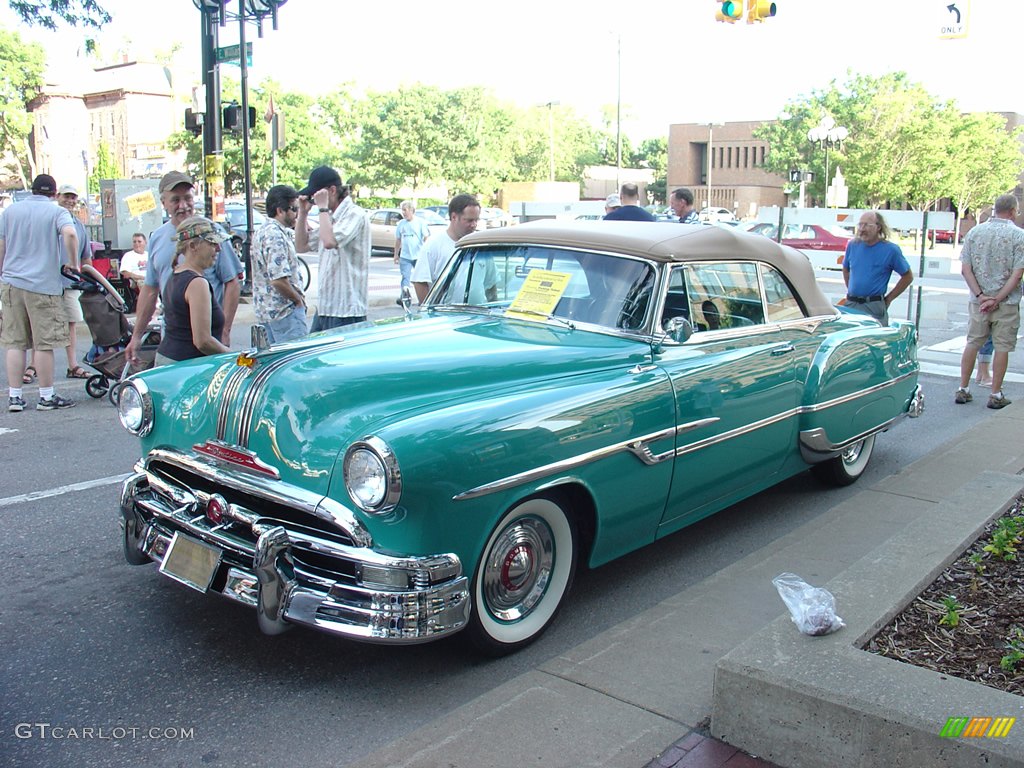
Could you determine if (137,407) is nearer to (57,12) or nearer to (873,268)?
(873,268)

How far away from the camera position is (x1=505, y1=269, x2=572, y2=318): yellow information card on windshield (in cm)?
471

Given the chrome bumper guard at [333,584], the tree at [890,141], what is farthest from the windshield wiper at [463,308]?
the tree at [890,141]

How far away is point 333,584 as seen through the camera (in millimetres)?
3174

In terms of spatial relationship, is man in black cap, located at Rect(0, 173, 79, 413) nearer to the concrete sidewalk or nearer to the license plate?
the license plate

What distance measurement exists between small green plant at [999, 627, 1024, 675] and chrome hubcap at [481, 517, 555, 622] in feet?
5.31

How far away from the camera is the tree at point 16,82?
5156cm

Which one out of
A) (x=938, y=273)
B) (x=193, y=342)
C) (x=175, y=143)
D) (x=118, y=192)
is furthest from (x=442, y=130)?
(x=193, y=342)

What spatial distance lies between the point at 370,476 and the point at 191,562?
0.89 m

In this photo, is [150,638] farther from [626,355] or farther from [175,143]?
[175,143]

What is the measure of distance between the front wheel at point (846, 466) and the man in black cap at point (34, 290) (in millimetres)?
6012

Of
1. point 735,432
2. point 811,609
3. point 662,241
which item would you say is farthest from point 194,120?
point 811,609

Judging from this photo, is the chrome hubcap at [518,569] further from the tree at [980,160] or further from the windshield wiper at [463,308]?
the tree at [980,160]

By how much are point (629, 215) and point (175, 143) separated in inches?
1877

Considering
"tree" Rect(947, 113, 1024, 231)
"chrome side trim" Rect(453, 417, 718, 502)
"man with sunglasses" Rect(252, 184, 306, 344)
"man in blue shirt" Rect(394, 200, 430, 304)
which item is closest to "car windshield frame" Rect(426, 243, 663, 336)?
"chrome side trim" Rect(453, 417, 718, 502)
